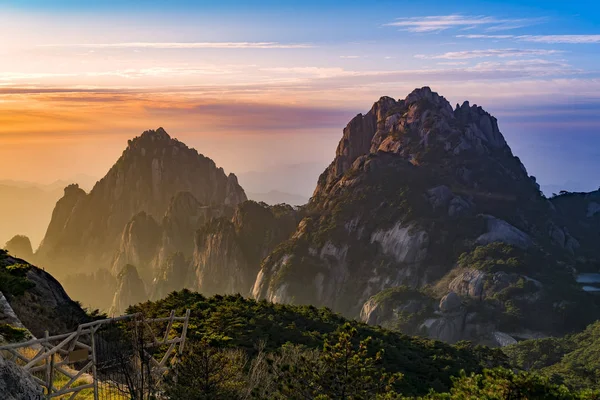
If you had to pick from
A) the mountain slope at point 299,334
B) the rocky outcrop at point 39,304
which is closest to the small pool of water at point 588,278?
the mountain slope at point 299,334

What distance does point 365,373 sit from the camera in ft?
65.9

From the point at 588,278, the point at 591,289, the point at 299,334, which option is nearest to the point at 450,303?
the point at 591,289

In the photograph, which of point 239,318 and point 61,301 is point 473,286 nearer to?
point 239,318

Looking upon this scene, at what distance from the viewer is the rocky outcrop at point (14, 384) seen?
13.5 m

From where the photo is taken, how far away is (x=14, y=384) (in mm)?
13820

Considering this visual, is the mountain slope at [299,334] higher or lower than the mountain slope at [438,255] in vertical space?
higher

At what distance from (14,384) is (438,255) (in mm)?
165702

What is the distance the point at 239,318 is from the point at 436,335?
88.2m

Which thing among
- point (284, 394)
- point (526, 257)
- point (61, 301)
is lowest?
point (526, 257)

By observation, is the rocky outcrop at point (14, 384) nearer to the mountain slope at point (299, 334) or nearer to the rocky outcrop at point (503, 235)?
the mountain slope at point (299, 334)

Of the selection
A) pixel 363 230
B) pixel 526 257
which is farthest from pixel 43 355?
pixel 363 230

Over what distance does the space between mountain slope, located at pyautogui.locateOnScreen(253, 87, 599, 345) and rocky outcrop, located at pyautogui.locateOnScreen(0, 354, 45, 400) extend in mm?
122446

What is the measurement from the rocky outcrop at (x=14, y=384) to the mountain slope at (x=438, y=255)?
122446mm

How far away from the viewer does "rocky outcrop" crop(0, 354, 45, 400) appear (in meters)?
13.5
